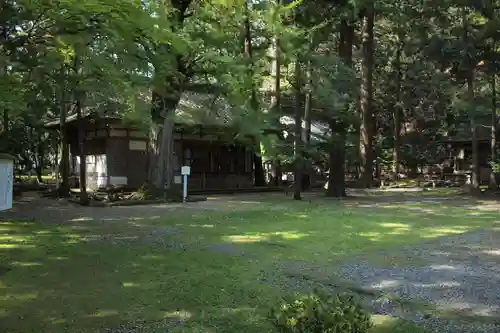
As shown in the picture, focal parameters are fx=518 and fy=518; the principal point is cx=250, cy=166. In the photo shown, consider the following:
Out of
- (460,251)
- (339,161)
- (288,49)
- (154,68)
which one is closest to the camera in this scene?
(154,68)

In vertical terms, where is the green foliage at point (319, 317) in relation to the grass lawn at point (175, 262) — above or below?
above

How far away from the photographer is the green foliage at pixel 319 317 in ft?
10.8

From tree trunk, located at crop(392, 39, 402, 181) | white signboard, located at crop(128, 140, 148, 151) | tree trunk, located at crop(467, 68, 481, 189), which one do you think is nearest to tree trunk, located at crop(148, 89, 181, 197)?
white signboard, located at crop(128, 140, 148, 151)

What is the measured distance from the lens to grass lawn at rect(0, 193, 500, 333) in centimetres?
468

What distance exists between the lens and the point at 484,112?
73.5ft

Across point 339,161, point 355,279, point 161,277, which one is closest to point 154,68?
point 161,277

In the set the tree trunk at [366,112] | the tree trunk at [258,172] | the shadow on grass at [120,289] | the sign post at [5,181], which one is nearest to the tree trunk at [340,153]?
the tree trunk at [366,112]

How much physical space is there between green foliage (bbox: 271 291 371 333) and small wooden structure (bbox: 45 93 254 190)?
1771cm

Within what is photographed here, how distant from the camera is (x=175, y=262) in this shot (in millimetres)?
7270

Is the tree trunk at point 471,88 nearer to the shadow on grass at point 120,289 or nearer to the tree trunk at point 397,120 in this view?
the tree trunk at point 397,120

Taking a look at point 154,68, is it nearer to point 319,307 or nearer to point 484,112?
point 319,307

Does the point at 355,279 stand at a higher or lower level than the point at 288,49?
lower

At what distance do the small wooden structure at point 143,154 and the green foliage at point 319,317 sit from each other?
697 inches

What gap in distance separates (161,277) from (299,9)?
14.3m
